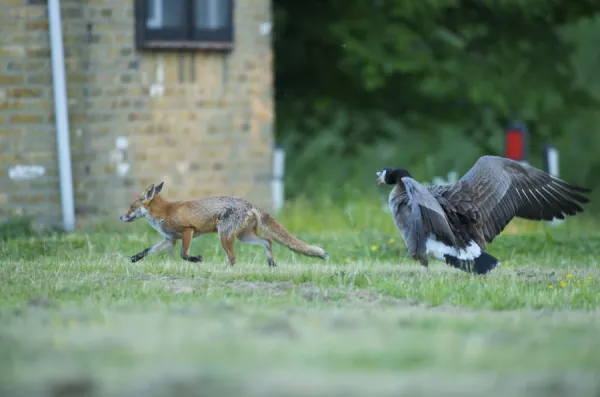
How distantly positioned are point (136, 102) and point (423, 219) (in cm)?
619

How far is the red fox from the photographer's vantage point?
11.4 metres

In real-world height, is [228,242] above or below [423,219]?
below

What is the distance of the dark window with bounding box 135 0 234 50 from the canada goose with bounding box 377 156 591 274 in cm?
506

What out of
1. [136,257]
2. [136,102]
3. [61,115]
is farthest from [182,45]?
[136,257]

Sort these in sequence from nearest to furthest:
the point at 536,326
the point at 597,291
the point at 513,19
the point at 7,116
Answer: the point at 536,326 → the point at 597,291 → the point at 7,116 → the point at 513,19

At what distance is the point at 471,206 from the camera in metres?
11.5

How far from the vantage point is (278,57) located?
22516mm

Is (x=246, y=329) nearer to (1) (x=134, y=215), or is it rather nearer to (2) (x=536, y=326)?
(2) (x=536, y=326)

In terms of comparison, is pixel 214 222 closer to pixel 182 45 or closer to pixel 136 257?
pixel 136 257

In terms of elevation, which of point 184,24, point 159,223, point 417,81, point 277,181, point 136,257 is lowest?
point 277,181

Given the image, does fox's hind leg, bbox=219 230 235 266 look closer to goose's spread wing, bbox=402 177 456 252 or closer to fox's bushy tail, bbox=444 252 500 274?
goose's spread wing, bbox=402 177 456 252

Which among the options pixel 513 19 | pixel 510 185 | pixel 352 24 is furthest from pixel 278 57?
pixel 510 185

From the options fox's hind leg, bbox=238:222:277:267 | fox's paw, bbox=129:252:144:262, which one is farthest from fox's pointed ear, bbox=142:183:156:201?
fox's hind leg, bbox=238:222:277:267

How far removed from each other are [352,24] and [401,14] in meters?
0.91
